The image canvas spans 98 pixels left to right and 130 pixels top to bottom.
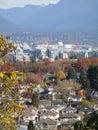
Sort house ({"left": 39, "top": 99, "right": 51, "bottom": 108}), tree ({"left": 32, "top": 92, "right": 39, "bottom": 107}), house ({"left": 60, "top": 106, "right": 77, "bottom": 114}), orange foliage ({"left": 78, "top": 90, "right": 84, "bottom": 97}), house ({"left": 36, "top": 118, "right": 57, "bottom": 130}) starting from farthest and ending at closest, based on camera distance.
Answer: orange foliage ({"left": 78, "top": 90, "right": 84, "bottom": 97}), house ({"left": 39, "top": 99, "right": 51, "bottom": 108}), tree ({"left": 32, "top": 92, "right": 39, "bottom": 107}), house ({"left": 60, "top": 106, "right": 77, "bottom": 114}), house ({"left": 36, "top": 118, "right": 57, "bottom": 130})

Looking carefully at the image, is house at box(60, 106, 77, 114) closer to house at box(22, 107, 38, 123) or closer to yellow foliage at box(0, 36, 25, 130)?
house at box(22, 107, 38, 123)

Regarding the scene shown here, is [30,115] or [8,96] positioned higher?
[8,96]

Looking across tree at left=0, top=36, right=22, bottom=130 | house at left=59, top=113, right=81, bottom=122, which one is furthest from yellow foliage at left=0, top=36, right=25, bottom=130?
house at left=59, top=113, right=81, bottom=122

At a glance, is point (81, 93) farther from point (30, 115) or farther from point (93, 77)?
point (30, 115)

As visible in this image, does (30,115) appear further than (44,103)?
No

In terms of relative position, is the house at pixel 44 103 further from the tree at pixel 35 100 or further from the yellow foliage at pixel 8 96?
the yellow foliage at pixel 8 96

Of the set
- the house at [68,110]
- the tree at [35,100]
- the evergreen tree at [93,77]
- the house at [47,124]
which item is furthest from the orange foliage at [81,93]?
the house at [47,124]

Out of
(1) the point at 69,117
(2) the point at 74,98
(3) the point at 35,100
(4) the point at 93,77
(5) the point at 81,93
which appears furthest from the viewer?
(4) the point at 93,77

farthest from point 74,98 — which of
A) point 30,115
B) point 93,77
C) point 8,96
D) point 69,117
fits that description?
point 8,96
